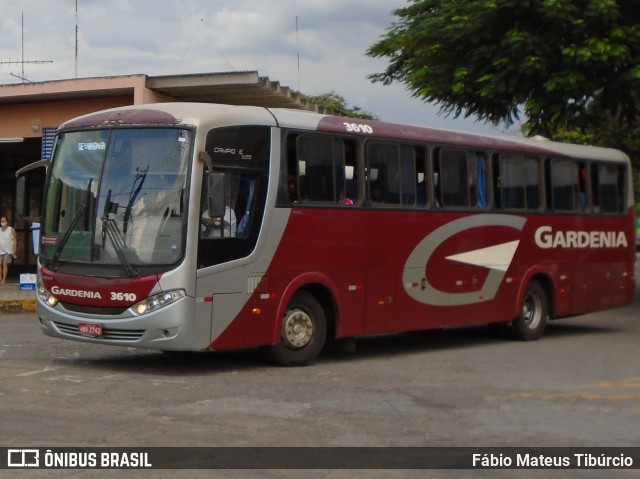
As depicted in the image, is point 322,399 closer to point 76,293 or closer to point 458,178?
point 76,293

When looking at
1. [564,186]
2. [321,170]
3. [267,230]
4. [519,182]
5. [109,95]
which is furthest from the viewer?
[109,95]

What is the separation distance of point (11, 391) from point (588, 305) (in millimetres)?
11138

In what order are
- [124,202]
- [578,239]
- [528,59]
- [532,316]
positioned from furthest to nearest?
[528,59] → [578,239] → [532,316] → [124,202]

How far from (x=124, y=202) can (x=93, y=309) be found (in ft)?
4.01

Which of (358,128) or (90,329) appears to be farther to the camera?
(358,128)

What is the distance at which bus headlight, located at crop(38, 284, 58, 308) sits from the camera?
12477 mm

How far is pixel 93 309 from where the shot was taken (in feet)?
39.6

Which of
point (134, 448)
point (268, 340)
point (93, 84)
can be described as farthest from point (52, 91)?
point (134, 448)

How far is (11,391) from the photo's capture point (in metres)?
10.4

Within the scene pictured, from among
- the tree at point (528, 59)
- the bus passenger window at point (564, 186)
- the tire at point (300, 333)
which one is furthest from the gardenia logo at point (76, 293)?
the tree at point (528, 59)

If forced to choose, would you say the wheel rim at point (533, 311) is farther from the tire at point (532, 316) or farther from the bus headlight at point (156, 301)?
the bus headlight at point (156, 301)

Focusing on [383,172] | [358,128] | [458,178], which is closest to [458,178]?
[458,178]

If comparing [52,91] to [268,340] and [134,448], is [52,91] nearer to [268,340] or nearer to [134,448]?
[268,340]

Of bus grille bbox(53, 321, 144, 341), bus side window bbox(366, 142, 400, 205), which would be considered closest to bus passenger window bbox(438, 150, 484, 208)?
bus side window bbox(366, 142, 400, 205)
